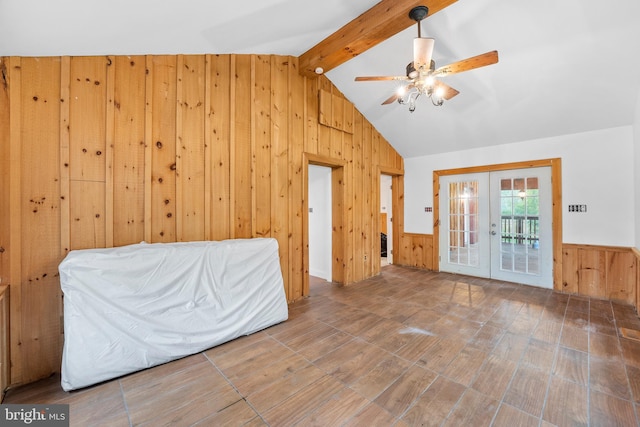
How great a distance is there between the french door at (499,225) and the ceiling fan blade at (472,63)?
9.49 feet

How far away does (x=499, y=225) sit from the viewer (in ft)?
14.7

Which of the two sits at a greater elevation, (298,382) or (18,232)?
(18,232)

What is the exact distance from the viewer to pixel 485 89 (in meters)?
3.51

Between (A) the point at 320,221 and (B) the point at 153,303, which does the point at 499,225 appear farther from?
(B) the point at 153,303

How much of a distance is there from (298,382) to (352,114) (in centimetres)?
400

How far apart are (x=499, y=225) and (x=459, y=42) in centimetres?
311

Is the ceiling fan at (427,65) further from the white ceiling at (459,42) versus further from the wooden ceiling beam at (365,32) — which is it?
the white ceiling at (459,42)

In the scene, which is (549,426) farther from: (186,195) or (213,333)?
(186,195)

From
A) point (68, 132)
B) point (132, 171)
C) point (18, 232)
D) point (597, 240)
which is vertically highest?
point (68, 132)

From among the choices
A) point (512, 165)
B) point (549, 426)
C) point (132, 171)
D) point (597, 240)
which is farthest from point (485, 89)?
point (132, 171)

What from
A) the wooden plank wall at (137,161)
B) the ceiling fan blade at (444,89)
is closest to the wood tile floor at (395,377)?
the wooden plank wall at (137,161)

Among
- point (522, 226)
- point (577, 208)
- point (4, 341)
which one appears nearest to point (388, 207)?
point (522, 226)

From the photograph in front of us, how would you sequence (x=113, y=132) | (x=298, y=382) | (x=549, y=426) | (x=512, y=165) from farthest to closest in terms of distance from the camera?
1. (x=512, y=165)
2. (x=113, y=132)
3. (x=298, y=382)
4. (x=549, y=426)

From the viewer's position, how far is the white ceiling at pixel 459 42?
1.87m
